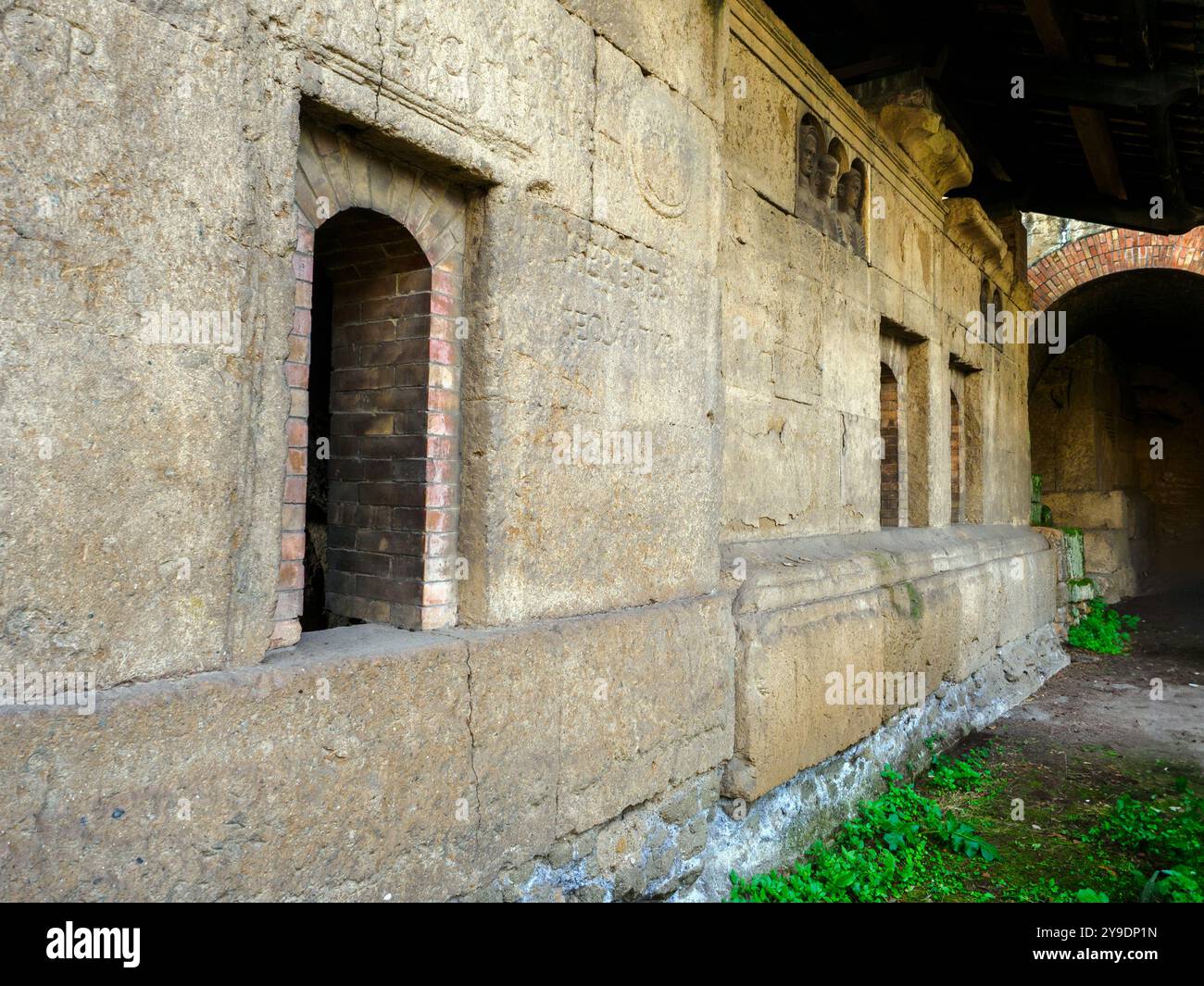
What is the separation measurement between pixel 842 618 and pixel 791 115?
269 cm

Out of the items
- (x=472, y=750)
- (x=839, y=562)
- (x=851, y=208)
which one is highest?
(x=851, y=208)

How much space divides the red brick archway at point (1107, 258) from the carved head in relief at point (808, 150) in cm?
774

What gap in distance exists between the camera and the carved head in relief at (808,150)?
470 cm

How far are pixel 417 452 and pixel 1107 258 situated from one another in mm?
11512

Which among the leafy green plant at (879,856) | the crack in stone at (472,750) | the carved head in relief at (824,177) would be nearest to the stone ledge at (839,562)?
the leafy green plant at (879,856)

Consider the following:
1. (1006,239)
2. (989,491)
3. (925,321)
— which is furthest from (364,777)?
(1006,239)

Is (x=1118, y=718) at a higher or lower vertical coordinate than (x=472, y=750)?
lower

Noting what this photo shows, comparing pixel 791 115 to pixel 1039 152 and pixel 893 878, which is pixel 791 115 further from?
pixel 1039 152

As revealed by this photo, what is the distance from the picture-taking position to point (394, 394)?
8.46 ft

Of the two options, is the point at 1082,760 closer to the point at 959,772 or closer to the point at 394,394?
the point at 959,772

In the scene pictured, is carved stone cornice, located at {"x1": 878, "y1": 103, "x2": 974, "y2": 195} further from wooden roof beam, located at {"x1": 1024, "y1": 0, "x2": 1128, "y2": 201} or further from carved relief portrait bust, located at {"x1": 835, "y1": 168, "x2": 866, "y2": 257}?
wooden roof beam, located at {"x1": 1024, "y1": 0, "x2": 1128, "y2": 201}

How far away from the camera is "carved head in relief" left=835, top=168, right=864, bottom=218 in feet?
16.9

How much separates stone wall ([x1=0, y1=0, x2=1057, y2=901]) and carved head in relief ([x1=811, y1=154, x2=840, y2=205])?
6.0 inches

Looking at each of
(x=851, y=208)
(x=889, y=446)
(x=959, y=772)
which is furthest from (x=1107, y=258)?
(x=959, y=772)
